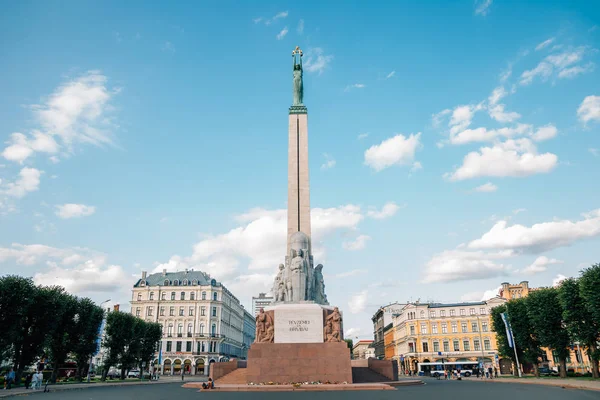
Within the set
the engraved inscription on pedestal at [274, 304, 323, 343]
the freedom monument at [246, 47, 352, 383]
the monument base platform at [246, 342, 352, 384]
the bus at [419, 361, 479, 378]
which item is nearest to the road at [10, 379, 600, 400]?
the monument base platform at [246, 342, 352, 384]

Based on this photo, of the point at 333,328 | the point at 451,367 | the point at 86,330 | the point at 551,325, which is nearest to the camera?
the point at 333,328

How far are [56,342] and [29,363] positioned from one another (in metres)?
4.70

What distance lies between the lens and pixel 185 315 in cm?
8706

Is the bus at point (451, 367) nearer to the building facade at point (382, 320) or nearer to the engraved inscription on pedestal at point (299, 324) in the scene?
the building facade at point (382, 320)

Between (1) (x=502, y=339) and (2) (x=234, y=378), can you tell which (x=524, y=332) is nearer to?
(1) (x=502, y=339)

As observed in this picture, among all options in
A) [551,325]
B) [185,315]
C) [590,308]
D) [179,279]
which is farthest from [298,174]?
[179,279]

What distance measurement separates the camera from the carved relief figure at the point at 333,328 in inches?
1056

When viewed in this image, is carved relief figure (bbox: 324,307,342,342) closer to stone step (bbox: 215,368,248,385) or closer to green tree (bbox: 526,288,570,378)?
stone step (bbox: 215,368,248,385)

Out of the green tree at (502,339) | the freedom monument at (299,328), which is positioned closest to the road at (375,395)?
the freedom monument at (299,328)

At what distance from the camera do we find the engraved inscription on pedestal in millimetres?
27000

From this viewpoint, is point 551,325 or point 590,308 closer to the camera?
point 590,308

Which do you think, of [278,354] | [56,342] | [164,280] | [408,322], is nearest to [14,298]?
[56,342]

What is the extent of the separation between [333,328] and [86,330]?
30694 mm

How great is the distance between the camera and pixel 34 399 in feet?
69.7
